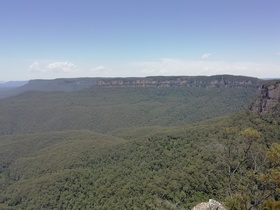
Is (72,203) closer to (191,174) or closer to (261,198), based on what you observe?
(191,174)

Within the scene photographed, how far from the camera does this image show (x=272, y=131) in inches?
2571

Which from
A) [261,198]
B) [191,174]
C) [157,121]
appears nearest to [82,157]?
[191,174]

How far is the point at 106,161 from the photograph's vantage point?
82.3 m

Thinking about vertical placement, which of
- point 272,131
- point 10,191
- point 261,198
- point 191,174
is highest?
point 261,198

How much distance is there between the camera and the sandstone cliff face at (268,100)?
3199 inches

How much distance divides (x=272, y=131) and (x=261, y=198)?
53.7m

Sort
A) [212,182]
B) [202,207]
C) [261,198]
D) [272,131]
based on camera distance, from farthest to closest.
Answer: [272,131] < [212,182] < [202,207] < [261,198]

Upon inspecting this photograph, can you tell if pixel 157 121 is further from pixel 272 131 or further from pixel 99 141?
pixel 272 131

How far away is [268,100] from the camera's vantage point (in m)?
84.2

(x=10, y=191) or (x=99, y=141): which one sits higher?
(x=99, y=141)

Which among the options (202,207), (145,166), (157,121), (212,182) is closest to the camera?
(202,207)

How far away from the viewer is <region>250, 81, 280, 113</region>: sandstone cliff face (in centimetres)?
8125

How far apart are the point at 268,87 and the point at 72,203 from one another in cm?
6332

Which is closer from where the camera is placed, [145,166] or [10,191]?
[145,166]
